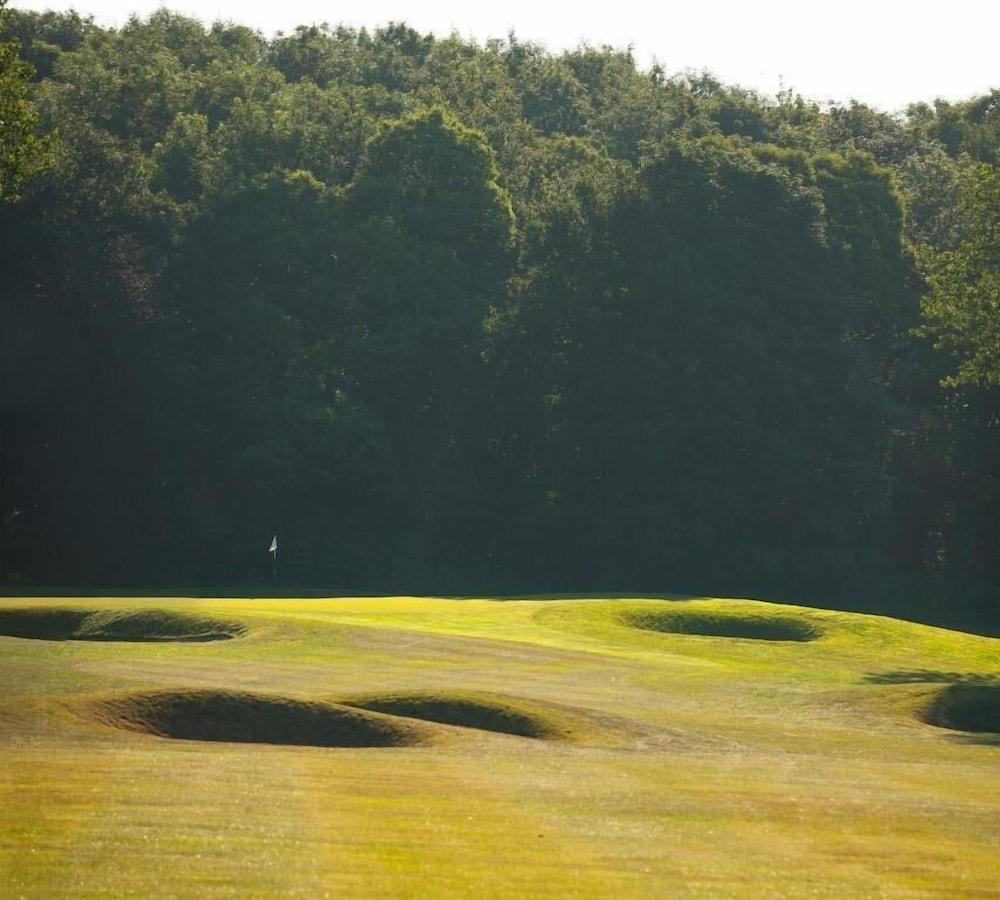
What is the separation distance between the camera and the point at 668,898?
13.4 m

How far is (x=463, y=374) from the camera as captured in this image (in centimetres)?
7244

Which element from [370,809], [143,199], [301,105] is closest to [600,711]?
[370,809]

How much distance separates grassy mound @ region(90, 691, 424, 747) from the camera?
2538 centimetres

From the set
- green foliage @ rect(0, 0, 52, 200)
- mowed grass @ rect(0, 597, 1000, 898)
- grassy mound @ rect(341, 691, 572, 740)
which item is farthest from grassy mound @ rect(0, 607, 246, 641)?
grassy mound @ rect(341, 691, 572, 740)

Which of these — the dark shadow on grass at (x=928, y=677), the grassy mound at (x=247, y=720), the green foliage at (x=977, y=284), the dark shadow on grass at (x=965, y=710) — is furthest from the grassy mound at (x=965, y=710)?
the green foliage at (x=977, y=284)

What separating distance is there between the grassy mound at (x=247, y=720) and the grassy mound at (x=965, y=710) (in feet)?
38.6

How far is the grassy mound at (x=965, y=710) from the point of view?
3283 cm

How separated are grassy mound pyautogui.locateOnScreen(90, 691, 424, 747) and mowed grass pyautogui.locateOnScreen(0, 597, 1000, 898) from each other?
0.05 metres

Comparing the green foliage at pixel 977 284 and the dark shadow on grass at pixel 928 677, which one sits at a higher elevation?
the green foliage at pixel 977 284

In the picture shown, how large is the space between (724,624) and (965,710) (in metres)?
14.0

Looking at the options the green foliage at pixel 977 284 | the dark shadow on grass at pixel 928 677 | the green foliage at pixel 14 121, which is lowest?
the dark shadow on grass at pixel 928 677

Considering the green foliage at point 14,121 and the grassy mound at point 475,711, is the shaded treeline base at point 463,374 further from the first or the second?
the grassy mound at point 475,711

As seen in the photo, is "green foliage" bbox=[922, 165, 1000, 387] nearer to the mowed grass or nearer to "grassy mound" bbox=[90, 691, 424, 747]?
the mowed grass

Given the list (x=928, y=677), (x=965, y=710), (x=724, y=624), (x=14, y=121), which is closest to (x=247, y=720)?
(x=965, y=710)
